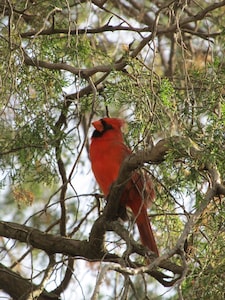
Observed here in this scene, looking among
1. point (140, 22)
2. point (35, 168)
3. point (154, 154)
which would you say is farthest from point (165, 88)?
point (140, 22)

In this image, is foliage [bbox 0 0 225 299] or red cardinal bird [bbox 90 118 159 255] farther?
red cardinal bird [bbox 90 118 159 255]

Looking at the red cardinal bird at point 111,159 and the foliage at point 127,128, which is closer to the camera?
the foliage at point 127,128

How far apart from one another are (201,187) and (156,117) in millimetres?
352

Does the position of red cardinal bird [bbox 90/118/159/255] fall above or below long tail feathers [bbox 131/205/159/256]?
above

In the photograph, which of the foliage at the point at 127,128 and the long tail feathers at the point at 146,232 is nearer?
the foliage at the point at 127,128

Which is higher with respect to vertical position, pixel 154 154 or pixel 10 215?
pixel 10 215

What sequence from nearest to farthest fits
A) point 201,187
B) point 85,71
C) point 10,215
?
1. point 201,187
2. point 85,71
3. point 10,215

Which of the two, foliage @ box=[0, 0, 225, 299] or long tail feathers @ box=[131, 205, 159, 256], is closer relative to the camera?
foliage @ box=[0, 0, 225, 299]

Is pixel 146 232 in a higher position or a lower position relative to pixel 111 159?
lower

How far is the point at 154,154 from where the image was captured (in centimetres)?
289

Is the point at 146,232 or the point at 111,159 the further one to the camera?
the point at 111,159

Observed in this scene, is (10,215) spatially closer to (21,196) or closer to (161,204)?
(21,196)

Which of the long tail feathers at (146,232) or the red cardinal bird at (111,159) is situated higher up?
the red cardinal bird at (111,159)

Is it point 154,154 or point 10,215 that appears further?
point 10,215
